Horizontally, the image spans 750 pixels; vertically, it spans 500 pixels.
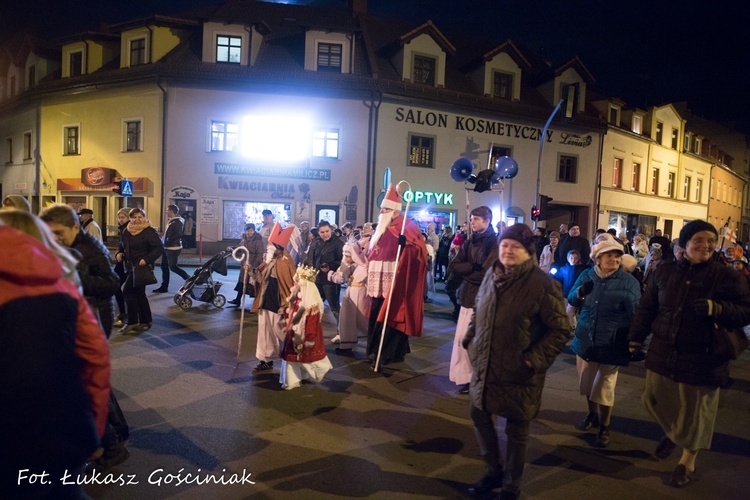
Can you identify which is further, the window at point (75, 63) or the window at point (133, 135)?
the window at point (75, 63)

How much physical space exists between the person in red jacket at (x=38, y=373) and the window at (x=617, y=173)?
104 ft

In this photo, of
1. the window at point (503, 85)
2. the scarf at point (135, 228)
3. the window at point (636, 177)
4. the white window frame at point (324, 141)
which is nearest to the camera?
the scarf at point (135, 228)

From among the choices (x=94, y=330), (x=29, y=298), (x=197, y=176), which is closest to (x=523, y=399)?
(x=94, y=330)

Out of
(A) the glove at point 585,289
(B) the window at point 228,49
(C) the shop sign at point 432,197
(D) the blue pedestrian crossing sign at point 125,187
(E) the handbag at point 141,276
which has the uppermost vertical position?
(B) the window at point 228,49

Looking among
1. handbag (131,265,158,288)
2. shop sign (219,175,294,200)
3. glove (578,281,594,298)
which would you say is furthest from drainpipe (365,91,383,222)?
glove (578,281,594,298)

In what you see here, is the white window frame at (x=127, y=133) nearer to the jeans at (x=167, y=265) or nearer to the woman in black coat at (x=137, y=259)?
the jeans at (x=167, y=265)

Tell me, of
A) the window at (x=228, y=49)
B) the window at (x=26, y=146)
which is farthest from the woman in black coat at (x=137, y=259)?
the window at (x=26, y=146)

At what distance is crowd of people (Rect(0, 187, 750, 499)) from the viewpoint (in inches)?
86.4

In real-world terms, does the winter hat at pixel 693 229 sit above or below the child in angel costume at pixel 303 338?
above

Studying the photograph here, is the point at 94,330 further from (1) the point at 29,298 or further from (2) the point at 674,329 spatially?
(2) the point at 674,329

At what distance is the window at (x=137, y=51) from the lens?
2367cm

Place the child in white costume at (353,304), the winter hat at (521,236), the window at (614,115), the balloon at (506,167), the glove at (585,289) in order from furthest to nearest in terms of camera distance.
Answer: the window at (614,115) → the balloon at (506,167) → the child in white costume at (353,304) → the glove at (585,289) → the winter hat at (521,236)

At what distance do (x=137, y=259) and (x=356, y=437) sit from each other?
5762mm

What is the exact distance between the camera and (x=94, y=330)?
7.73 ft
